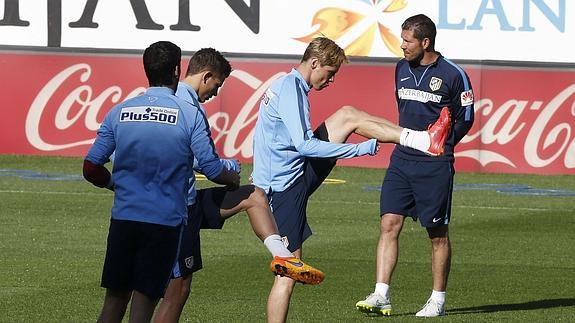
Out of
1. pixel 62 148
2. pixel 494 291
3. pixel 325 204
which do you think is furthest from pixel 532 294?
pixel 62 148

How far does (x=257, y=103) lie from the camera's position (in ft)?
80.6

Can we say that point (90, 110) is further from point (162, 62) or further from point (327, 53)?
point (162, 62)

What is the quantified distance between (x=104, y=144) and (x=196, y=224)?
3.69 ft

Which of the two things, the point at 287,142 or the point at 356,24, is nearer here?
the point at 287,142

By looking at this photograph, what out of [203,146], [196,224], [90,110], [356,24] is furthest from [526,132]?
[203,146]

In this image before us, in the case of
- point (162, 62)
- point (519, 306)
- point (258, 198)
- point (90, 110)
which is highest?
point (162, 62)

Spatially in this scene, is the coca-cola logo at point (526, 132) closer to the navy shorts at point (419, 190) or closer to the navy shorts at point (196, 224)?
the navy shorts at point (419, 190)

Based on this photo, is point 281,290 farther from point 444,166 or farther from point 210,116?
point 210,116

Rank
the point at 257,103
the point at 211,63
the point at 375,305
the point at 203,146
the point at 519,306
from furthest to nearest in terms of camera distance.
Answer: the point at 257,103 → the point at 519,306 → the point at 375,305 → the point at 211,63 → the point at 203,146

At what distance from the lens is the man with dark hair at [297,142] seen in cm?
995

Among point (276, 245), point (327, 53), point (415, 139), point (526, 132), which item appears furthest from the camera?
point (526, 132)

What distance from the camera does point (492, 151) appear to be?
79.9 ft

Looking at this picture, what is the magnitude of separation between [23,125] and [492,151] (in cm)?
744

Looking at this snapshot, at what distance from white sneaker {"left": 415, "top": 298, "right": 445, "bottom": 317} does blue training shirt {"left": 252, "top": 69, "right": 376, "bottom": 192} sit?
208 centimetres
